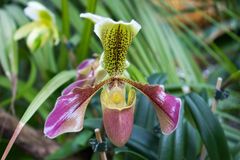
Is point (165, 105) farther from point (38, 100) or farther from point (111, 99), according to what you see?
point (38, 100)

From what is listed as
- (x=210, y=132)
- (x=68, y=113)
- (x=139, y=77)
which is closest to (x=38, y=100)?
(x=68, y=113)

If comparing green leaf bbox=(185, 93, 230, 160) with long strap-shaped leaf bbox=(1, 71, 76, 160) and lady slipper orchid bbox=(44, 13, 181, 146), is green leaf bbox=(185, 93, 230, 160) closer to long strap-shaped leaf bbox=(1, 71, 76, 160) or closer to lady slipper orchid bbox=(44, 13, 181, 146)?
lady slipper orchid bbox=(44, 13, 181, 146)

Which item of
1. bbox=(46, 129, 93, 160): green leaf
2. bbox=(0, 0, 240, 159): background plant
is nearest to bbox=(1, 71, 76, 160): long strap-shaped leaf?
bbox=(0, 0, 240, 159): background plant

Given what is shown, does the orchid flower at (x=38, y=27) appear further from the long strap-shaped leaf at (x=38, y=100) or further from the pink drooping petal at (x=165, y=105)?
the pink drooping petal at (x=165, y=105)

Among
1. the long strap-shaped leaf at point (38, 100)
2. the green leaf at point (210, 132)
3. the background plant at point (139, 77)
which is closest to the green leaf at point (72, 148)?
the background plant at point (139, 77)

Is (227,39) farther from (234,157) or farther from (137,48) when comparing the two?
(234,157)

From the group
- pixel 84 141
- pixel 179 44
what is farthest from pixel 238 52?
pixel 84 141
